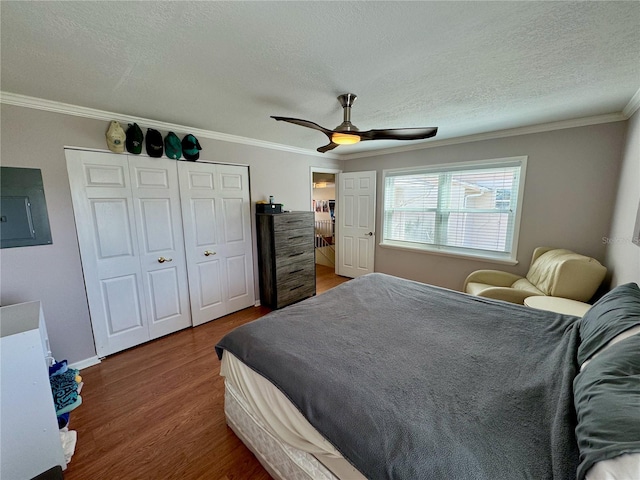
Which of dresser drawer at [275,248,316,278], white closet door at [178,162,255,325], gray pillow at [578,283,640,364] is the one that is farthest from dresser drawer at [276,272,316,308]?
gray pillow at [578,283,640,364]

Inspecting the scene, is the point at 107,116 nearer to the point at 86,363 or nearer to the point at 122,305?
the point at 122,305

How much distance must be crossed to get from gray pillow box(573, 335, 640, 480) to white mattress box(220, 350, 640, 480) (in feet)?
2.37

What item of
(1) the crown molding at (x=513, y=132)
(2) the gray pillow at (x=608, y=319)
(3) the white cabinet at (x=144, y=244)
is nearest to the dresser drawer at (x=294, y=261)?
(3) the white cabinet at (x=144, y=244)

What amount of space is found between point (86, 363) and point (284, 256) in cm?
226

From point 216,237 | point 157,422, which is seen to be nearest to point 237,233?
point 216,237

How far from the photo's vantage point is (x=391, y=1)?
3.49ft

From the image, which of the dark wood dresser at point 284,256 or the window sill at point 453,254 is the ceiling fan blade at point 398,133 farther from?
the window sill at point 453,254

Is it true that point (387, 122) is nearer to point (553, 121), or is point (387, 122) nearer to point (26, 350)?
point (553, 121)

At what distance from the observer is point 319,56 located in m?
1.45

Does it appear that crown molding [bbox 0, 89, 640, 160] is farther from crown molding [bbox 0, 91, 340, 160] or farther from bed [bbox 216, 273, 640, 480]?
bed [bbox 216, 273, 640, 480]

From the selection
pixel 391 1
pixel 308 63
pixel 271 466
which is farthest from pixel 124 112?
pixel 271 466

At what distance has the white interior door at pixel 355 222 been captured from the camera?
4438 mm

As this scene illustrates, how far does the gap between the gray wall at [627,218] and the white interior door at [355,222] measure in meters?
2.78

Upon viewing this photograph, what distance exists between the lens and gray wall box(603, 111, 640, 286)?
6.19ft
